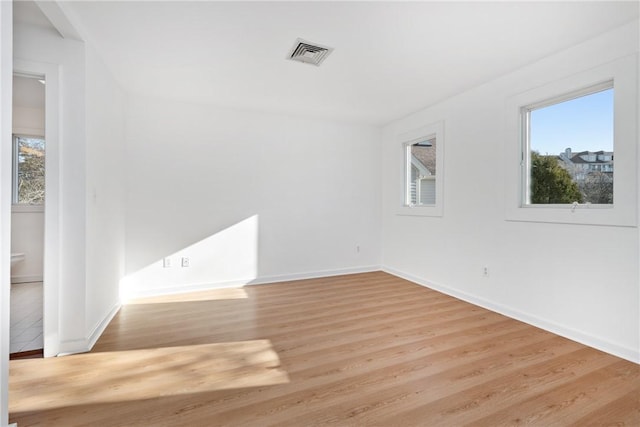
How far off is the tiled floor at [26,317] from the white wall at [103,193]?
486mm

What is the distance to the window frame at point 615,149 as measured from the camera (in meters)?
2.21

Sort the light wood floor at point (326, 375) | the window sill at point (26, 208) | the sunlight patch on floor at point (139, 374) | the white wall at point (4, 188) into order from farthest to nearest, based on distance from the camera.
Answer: the window sill at point (26, 208) → the sunlight patch on floor at point (139, 374) → the light wood floor at point (326, 375) → the white wall at point (4, 188)

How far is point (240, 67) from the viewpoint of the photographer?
2.95 metres

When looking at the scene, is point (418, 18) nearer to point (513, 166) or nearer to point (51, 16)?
point (513, 166)

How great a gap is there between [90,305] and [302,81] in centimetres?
286

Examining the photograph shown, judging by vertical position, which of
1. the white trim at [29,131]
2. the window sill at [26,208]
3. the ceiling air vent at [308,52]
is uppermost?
the ceiling air vent at [308,52]

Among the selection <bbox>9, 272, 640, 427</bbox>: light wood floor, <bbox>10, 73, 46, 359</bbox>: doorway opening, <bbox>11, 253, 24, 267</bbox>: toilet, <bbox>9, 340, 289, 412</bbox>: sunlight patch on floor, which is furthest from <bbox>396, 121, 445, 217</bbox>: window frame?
<bbox>11, 253, 24, 267</bbox>: toilet

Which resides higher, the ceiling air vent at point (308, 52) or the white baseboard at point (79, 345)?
the ceiling air vent at point (308, 52)

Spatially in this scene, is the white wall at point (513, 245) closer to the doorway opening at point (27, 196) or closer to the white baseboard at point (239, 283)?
the white baseboard at point (239, 283)

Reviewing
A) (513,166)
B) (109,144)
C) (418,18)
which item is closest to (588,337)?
(513,166)

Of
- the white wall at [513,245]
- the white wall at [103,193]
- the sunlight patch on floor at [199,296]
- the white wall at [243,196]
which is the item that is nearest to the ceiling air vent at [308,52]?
the white wall at [103,193]

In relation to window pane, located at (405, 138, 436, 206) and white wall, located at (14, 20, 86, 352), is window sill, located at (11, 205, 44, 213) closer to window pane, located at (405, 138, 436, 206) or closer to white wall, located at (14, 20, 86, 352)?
white wall, located at (14, 20, 86, 352)

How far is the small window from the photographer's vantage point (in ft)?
8.08

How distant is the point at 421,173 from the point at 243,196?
2642 mm
